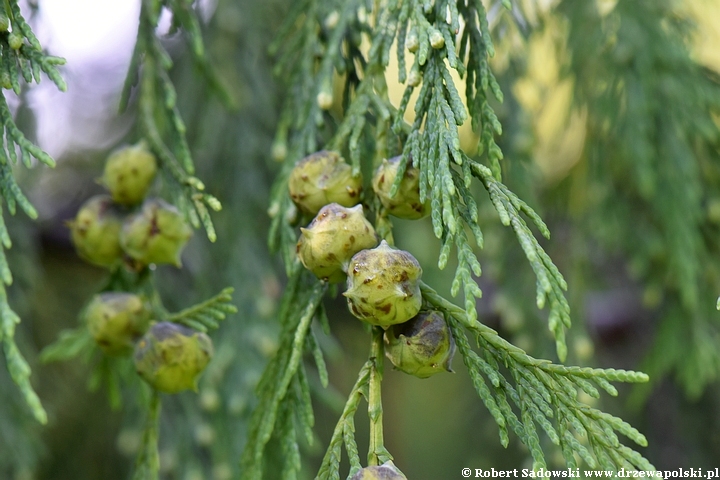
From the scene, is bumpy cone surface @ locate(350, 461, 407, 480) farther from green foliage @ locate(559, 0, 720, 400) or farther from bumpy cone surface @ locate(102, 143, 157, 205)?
green foliage @ locate(559, 0, 720, 400)

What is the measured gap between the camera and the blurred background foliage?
1.99 meters

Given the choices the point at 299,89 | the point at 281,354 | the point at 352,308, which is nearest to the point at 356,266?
the point at 352,308

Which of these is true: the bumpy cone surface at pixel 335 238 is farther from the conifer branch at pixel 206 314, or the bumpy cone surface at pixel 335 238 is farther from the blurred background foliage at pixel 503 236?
the blurred background foliage at pixel 503 236

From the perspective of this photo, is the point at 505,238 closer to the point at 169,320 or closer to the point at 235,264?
the point at 235,264

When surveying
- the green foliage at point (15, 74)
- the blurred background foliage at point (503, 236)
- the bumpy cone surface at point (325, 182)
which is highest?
the green foliage at point (15, 74)

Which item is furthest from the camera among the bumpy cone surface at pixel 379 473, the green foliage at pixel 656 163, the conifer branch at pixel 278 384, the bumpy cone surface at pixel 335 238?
the green foliage at pixel 656 163

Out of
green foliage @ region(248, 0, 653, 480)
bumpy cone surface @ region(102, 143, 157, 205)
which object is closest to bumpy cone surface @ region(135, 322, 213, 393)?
green foliage @ region(248, 0, 653, 480)

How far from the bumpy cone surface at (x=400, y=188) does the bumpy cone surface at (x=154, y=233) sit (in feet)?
1.40

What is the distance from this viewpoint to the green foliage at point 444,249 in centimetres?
92

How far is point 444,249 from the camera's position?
3.01 feet

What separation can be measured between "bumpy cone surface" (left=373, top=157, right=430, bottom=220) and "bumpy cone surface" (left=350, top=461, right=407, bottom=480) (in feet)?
1.22

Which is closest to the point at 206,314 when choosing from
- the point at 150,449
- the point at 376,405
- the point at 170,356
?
the point at 170,356

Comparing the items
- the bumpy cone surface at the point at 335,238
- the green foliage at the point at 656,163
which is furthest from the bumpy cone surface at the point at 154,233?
the green foliage at the point at 656,163

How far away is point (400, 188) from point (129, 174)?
0.57 metres
